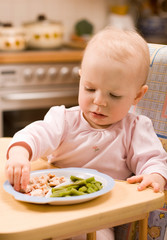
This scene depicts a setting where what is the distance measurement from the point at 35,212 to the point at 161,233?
0.55 m

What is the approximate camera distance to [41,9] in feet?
10.5

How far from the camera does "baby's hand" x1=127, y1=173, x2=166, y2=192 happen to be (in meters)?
0.96

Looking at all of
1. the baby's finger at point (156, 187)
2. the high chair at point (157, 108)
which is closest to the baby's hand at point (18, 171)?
the baby's finger at point (156, 187)

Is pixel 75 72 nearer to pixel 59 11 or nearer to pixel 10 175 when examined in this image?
pixel 59 11

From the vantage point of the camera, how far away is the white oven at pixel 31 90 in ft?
8.64

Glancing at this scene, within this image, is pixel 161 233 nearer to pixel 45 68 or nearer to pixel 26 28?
pixel 45 68

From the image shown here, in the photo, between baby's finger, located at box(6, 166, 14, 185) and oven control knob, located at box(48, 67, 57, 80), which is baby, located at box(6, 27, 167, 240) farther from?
oven control knob, located at box(48, 67, 57, 80)

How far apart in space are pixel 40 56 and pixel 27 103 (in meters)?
0.32

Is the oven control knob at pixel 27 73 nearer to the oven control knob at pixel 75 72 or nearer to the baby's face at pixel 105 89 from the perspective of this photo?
the oven control knob at pixel 75 72

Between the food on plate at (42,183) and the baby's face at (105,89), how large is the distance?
0.69 feet

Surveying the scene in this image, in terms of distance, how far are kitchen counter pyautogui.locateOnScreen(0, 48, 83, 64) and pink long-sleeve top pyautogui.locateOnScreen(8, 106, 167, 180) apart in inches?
58.2

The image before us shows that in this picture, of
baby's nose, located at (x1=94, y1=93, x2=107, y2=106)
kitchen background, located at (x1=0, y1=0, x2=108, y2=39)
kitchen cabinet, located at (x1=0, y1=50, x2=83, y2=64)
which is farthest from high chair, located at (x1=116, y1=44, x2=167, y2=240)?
kitchen background, located at (x1=0, y1=0, x2=108, y2=39)

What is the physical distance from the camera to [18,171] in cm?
92

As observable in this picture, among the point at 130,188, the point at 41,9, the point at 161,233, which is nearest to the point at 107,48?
the point at 130,188
